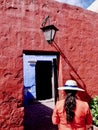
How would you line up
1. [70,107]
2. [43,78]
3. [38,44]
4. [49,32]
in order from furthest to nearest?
1. [43,78]
2. [38,44]
3. [49,32]
4. [70,107]

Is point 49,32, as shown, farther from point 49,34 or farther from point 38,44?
point 38,44

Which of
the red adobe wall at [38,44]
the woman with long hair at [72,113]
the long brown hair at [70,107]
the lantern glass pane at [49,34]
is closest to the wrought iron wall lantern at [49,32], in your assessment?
the lantern glass pane at [49,34]

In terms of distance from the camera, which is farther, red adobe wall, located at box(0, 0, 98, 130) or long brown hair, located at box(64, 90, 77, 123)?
red adobe wall, located at box(0, 0, 98, 130)

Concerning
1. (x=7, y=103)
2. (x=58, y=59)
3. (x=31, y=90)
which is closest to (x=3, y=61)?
(x=7, y=103)

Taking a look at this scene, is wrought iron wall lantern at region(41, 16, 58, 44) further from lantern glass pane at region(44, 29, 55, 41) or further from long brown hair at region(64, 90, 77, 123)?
long brown hair at region(64, 90, 77, 123)

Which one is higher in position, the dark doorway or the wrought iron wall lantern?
the wrought iron wall lantern

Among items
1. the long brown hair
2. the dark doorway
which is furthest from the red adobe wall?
the dark doorway

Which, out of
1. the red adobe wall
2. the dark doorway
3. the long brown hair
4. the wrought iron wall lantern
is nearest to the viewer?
the long brown hair

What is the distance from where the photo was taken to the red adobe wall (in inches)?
202

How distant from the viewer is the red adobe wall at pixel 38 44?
202 inches

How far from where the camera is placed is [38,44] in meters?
5.65

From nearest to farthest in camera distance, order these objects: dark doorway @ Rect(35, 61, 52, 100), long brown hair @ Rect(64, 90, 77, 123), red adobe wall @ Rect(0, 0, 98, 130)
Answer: long brown hair @ Rect(64, 90, 77, 123) < red adobe wall @ Rect(0, 0, 98, 130) < dark doorway @ Rect(35, 61, 52, 100)

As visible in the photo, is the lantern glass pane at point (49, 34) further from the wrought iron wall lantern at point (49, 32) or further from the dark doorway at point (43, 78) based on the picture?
the dark doorway at point (43, 78)

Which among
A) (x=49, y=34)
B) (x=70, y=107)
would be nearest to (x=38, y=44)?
(x=49, y=34)
